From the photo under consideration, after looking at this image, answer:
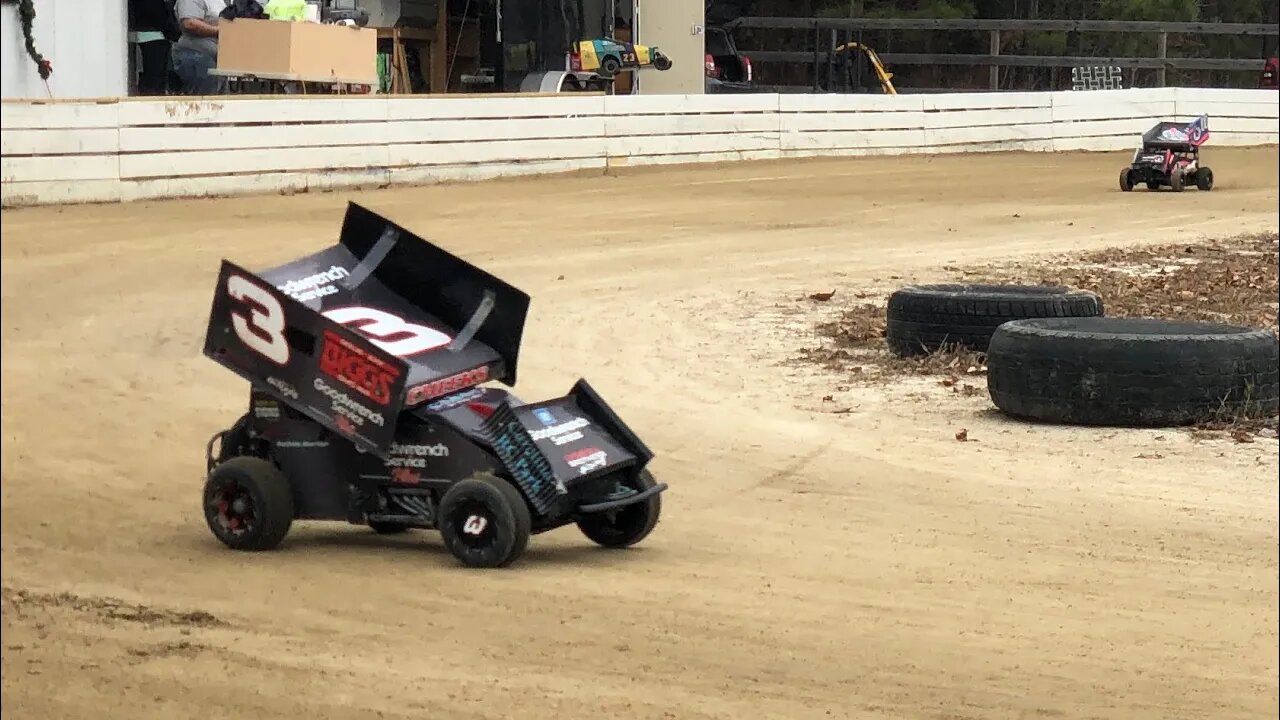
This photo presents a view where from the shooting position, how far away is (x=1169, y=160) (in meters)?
18.5

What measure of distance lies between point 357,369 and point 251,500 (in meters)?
0.58

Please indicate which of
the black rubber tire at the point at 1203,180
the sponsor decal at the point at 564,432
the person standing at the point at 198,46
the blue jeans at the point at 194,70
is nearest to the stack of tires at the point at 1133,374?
the sponsor decal at the point at 564,432

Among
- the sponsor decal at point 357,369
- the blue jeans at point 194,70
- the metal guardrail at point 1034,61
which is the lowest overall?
the sponsor decal at point 357,369

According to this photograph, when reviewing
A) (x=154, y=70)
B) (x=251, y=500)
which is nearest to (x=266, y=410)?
(x=251, y=500)

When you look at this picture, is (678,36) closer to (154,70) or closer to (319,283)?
(154,70)

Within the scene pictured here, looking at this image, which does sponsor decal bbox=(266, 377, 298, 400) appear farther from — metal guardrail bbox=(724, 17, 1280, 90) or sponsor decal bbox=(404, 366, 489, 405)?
metal guardrail bbox=(724, 17, 1280, 90)

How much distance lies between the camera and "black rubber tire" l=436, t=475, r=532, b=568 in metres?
4.89

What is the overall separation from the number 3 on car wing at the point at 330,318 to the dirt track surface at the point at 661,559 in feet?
0.68

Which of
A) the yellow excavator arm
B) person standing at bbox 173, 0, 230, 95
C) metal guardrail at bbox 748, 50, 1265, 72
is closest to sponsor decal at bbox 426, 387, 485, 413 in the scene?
person standing at bbox 173, 0, 230, 95

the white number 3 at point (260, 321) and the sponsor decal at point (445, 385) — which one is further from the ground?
the white number 3 at point (260, 321)

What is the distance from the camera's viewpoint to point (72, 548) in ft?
4.92

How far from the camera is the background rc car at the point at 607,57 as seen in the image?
2361cm

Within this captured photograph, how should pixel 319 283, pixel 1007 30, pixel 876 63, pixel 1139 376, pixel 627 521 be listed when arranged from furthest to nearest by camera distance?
1. pixel 1007 30
2. pixel 876 63
3. pixel 1139 376
4. pixel 627 521
5. pixel 319 283

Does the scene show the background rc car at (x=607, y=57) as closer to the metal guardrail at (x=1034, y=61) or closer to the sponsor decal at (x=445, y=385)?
the metal guardrail at (x=1034, y=61)
